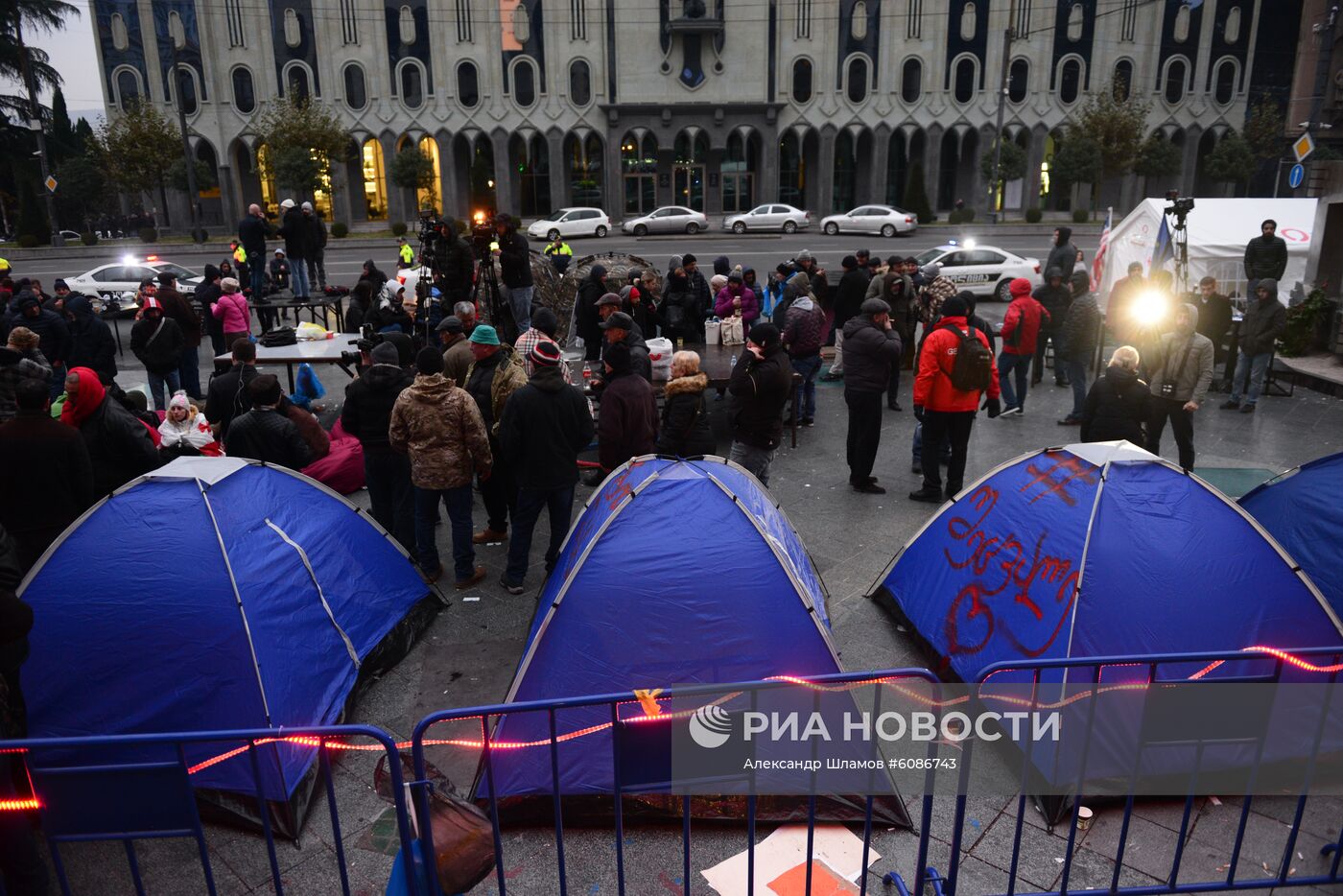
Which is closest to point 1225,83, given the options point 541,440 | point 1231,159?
point 1231,159

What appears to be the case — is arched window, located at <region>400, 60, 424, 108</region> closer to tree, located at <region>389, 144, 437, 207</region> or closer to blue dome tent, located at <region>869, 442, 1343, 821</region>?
tree, located at <region>389, 144, 437, 207</region>

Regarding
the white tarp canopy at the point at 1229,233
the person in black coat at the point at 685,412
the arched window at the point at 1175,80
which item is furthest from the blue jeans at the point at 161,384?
the arched window at the point at 1175,80

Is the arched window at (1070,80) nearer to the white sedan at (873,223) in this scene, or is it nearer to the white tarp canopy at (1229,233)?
the white sedan at (873,223)

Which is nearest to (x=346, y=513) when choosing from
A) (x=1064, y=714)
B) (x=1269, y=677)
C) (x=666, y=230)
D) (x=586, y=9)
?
(x=1064, y=714)

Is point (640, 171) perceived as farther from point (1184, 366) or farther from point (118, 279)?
point (1184, 366)

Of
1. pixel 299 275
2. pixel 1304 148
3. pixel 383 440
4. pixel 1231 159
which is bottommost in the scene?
pixel 383 440

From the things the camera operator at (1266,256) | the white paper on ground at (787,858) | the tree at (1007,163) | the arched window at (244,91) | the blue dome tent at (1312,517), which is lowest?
the white paper on ground at (787,858)

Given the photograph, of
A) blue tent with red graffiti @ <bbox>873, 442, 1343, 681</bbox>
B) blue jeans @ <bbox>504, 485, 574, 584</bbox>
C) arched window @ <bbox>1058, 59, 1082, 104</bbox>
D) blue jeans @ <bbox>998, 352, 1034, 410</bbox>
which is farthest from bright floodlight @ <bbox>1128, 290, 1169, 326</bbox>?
arched window @ <bbox>1058, 59, 1082, 104</bbox>

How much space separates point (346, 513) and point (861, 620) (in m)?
3.78

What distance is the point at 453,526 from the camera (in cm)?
734

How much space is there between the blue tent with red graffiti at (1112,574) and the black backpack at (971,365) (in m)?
2.50

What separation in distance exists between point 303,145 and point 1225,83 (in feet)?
137

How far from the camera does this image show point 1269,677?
4.41 meters

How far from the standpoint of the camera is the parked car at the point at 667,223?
36188 mm
